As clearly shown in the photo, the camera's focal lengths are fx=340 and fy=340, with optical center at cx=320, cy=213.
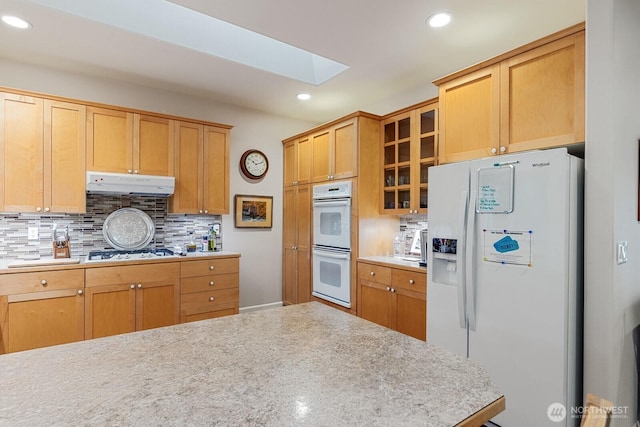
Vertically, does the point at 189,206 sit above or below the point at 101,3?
below

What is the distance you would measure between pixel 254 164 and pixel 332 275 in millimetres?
1706

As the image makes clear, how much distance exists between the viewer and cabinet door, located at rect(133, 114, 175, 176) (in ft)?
10.5

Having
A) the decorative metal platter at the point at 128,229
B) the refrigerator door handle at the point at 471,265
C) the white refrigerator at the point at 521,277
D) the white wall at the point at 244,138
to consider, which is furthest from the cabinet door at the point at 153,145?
the refrigerator door handle at the point at 471,265

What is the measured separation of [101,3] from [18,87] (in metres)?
1.34

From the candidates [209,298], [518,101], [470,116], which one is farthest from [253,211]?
[518,101]

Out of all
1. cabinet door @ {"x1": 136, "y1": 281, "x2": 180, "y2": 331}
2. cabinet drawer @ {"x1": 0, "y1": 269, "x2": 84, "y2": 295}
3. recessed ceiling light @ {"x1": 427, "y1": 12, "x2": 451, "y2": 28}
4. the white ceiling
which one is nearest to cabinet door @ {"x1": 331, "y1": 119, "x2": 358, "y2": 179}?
the white ceiling

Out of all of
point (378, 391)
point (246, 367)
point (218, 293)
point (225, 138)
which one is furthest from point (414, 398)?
point (225, 138)

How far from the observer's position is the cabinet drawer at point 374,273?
2936 millimetres

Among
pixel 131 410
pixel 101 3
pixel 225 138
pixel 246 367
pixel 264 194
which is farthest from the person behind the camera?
pixel 264 194

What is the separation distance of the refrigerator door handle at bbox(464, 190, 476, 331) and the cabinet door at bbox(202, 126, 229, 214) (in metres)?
2.55

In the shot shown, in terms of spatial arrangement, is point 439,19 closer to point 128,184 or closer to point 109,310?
point 128,184

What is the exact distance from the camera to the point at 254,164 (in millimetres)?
4223

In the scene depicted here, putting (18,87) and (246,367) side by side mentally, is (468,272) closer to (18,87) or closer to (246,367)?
(246,367)

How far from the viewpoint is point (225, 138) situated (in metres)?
3.73
